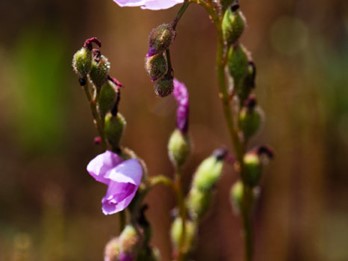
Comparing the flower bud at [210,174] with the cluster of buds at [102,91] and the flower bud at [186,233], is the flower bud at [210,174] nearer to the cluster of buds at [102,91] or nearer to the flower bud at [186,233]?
the flower bud at [186,233]

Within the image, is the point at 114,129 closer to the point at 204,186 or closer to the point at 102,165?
the point at 102,165

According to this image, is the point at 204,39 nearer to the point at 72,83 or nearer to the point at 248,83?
the point at 72,83

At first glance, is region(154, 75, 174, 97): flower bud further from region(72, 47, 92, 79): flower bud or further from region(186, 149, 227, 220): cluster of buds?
region(186, 149, 227, 220): cluster of buds

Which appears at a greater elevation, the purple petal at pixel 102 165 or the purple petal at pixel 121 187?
the purple petal at pixel 102 165

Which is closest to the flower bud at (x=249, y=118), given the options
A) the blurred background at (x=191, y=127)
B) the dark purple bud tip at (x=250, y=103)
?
the dark purple bud tip at (x=250, y=103)

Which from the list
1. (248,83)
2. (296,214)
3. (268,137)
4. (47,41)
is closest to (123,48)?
(47,41)

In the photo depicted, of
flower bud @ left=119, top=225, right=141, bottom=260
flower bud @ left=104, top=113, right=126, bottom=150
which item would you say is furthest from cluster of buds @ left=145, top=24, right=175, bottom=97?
flower bud @ left=119, top=225, right=141, bottom=260

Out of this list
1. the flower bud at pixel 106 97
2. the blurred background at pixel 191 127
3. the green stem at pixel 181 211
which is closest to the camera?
the flower bud at pixel 106 97

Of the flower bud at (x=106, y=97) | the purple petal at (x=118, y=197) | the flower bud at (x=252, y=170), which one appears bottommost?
the flower bud at (x=252, y=170)

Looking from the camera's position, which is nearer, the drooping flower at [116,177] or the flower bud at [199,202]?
the drooping flower at [116,177]
